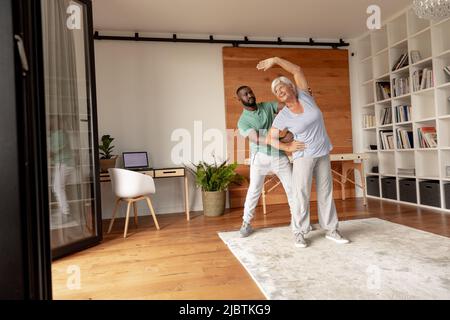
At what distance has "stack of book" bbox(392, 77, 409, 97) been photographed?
14.0ft

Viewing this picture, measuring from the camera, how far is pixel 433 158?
4.15 metres

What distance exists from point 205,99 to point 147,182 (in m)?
1.78

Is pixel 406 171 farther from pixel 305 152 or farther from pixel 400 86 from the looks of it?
pixel 305 152

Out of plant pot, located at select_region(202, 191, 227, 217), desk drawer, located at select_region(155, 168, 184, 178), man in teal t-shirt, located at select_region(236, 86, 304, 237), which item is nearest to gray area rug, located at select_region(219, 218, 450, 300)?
man in teal t-shirt, located at select_region(236, 86, 304, 237)

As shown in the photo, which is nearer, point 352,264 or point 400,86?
point 352,264

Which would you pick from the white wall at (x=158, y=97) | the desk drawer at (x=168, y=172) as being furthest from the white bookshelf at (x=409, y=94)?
the desk drawer at (x=168, y=172)

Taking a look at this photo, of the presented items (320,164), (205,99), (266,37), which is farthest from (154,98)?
(320,164)

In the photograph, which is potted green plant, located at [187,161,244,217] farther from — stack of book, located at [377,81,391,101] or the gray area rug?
stack of book, located at [377,81,391,101]

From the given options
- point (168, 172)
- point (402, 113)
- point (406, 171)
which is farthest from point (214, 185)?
point (402, 113)

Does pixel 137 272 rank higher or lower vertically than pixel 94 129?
lower

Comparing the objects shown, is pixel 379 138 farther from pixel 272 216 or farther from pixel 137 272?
pixel 137 272

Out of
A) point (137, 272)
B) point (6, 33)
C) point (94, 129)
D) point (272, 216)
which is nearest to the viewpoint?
point (6, 33)

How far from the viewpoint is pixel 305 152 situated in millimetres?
2521

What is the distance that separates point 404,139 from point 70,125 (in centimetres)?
410
